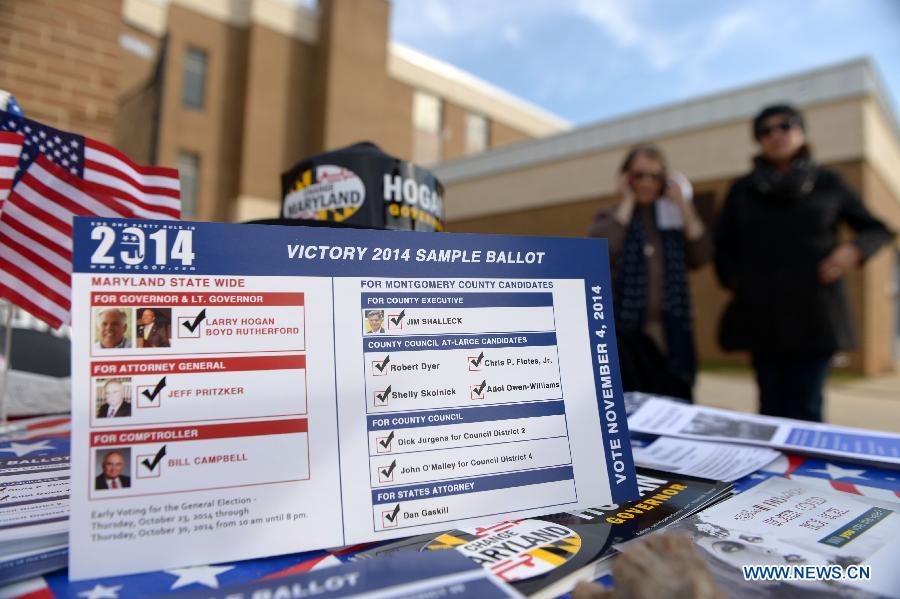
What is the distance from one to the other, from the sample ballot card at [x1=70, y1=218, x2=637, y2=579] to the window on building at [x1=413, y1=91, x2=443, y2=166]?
16.6 metres

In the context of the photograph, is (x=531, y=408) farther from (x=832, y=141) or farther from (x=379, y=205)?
(x=832, y=141)

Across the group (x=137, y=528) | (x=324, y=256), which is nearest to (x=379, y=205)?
(x=324, y=256)

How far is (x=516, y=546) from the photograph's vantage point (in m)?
0.56

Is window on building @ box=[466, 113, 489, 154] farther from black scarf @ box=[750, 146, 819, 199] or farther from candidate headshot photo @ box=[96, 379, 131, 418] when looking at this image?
candidate headshot photo @ box=[96, 379, 131, 418]

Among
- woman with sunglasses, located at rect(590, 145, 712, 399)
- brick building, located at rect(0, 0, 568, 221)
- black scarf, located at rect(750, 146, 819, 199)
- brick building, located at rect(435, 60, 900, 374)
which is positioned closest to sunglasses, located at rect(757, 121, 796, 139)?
black scarf, located at rect(750, 146, 819, 199)

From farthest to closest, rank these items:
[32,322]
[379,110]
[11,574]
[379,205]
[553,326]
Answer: [379,110], [32,322], [379,205], [553,326], [11,574]

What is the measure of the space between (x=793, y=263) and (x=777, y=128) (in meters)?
0.53

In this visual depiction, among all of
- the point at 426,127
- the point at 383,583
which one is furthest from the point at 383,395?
the point at 426,127

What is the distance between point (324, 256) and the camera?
0.65 m

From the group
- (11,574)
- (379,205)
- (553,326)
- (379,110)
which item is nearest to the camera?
(11,574)

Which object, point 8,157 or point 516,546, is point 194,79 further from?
point 516,546

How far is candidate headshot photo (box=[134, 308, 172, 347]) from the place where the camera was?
0.55 metres

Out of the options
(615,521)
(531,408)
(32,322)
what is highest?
(32,322)

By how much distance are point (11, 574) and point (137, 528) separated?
0.11 metres
